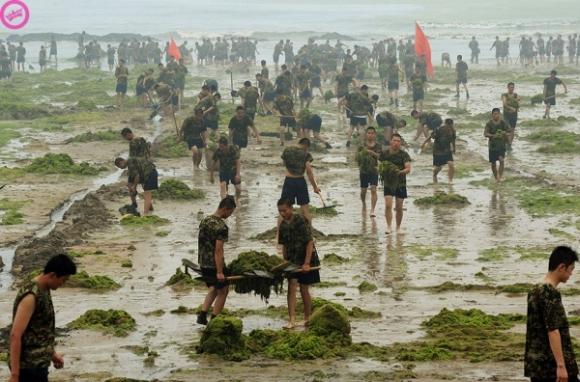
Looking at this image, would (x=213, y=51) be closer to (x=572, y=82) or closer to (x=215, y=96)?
(x=572, y=82)

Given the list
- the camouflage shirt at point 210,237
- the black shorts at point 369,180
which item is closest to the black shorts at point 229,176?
the black shorts at point 369,180

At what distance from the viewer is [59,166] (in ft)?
90.0

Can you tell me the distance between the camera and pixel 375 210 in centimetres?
2278

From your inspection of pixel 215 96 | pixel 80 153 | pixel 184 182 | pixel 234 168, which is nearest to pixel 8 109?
pixel 80 153

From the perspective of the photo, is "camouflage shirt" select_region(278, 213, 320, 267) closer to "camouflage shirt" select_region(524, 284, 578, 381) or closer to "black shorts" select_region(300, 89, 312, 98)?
"camouflage shirt" select_region(524, 284, 578, 381)

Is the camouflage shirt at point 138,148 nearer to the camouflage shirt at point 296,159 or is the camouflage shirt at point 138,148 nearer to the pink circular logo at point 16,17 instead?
the camouflage shirt at point 296,159

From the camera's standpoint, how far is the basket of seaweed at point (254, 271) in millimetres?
13492

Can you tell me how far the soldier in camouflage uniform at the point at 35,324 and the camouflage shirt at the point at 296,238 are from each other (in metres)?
4.95

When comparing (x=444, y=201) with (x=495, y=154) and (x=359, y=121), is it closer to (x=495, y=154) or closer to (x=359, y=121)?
(x=495, y=154)

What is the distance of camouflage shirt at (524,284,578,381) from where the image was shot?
8.76 m

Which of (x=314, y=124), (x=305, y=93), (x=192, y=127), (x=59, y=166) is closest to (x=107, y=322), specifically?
(x=192, y=127)

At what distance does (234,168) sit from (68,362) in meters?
10.8

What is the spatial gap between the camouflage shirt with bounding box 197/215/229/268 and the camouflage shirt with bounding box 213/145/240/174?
9.31m

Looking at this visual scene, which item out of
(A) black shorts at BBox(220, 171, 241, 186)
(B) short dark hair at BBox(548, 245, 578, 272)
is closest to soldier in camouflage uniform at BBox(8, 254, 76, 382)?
(B) short dark hair at BBox(548, 245, 578, 272)
